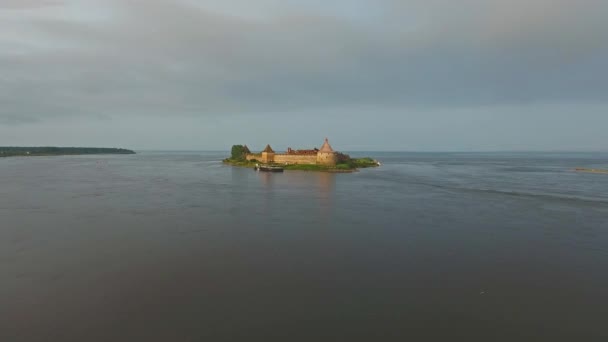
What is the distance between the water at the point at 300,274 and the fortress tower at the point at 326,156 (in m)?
33.9

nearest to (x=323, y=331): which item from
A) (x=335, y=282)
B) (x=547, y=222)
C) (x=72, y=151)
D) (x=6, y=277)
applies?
(x=335, y=282)

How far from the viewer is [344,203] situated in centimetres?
2395

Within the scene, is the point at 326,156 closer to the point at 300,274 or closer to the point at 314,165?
the point at 314,165

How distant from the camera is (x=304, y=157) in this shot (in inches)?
2334

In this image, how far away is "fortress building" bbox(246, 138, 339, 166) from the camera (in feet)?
183

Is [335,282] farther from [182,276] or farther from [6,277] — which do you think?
[6,277]

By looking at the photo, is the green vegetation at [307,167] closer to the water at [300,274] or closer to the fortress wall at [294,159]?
the fortress wall at [294,159]

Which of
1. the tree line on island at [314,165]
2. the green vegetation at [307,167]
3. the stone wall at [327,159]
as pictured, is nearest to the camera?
the green vegetation at [307,167]

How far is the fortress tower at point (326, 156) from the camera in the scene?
55.3 metres

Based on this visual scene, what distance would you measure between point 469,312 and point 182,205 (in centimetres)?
1842

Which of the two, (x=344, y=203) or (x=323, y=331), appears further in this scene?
(x=344, y=203)

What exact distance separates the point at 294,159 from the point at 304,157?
2.25 m

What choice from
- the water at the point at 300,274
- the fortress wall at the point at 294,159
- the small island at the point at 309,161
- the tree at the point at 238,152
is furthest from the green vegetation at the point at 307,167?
the water at the point at 300,274

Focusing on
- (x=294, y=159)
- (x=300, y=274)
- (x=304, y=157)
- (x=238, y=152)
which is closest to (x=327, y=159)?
(x=304, y=157)
